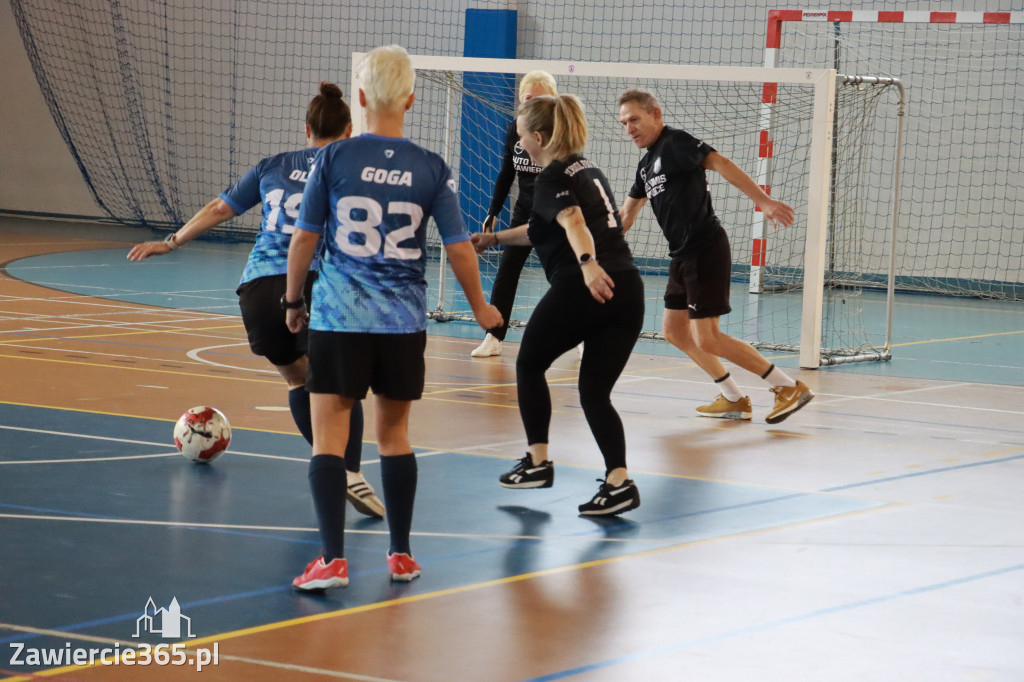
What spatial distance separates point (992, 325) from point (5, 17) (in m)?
16.3

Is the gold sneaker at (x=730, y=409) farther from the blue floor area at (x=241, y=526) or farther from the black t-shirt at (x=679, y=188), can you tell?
the blue floor area at (x=241, y=526)

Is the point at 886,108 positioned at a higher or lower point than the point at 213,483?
higher

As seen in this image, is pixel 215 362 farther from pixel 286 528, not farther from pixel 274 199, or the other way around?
pixel 286 528

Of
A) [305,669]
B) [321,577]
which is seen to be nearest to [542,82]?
[321,577]

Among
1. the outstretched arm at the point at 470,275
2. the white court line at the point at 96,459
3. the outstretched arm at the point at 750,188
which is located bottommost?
the white court line at the point at 96,459

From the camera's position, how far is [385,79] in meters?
3.88

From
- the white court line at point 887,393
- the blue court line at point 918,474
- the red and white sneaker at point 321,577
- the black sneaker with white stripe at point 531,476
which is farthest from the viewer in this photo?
the white court line at point 887,393

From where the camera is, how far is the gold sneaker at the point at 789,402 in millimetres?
7211

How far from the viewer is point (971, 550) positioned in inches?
180

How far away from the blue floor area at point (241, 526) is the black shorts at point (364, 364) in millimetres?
583

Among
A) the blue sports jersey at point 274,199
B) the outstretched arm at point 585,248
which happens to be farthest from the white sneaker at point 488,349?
the outstretched arm at point 585,248

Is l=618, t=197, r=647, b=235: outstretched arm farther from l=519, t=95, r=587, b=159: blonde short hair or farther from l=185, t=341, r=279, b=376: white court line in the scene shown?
l=185, t=341, r=279, b=376: white court line

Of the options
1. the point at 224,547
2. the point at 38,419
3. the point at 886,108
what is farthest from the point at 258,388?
the point at 886,108

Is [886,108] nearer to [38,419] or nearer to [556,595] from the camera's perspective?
[38,419]
